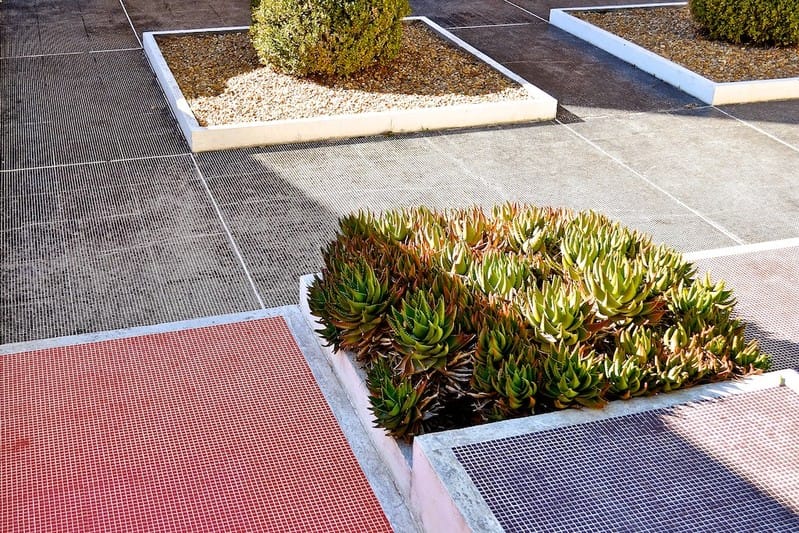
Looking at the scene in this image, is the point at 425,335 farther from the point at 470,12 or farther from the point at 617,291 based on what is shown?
the point at 470,12

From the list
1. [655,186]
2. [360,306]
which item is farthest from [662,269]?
[655,186]

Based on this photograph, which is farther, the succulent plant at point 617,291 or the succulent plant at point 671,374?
the succulent plant at point 617,291

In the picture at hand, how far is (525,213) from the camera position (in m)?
5.34

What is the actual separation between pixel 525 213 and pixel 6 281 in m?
3.40

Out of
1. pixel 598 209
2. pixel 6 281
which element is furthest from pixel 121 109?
pixel 598 209

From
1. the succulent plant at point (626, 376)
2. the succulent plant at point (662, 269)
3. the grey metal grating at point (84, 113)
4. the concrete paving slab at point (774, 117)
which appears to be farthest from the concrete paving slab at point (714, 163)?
the grey metal grating at point (84, 113)

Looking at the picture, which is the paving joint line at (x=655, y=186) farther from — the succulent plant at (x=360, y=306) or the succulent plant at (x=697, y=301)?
the succulent plant at (x=360, y=306)

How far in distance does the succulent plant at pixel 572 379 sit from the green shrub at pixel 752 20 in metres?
8.19

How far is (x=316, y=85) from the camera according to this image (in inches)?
365

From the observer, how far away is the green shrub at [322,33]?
8969mm

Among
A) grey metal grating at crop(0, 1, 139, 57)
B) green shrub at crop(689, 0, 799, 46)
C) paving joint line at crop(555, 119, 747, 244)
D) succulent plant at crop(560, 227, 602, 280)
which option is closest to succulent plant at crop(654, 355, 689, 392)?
succulent plant at crop(560, 227, 602, 280)

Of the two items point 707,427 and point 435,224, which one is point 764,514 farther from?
point 435,224

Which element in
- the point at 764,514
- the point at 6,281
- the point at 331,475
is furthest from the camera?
the point at 6,281

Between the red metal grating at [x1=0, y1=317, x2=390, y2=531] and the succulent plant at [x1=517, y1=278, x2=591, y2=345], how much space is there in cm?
110
